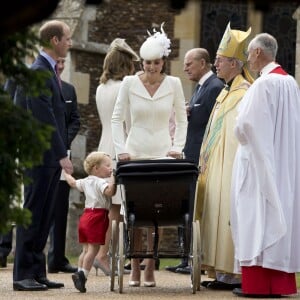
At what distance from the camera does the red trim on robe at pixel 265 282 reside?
9.16 meters

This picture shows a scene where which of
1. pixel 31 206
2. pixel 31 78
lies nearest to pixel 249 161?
pixel 31 206

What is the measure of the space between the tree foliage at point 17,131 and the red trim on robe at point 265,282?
4.88 metres

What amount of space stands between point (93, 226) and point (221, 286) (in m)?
1.25

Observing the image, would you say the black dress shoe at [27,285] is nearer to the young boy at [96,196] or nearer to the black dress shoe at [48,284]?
the black dress shoe at [48,284]

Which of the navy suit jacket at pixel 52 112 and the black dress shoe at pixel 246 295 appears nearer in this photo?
the navy suit jacket at pixel 52 112

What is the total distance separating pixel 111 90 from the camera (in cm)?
1173

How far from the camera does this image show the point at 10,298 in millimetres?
8570

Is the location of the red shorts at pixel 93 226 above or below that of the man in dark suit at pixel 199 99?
below

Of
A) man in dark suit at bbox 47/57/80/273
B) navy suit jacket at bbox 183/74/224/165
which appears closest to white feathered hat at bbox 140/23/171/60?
navy suit jacket at bbox 183/74/224/165

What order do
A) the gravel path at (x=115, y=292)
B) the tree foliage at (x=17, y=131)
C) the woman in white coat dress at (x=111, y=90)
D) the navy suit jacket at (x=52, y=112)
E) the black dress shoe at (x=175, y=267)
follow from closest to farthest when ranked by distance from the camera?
the tree foliage at (x=17, y=131)
the gravel path at (x=115, y=292)
the navy suit jacket at (x=52, y=112)
the woman in white coat dress at (x=111, y=90)
the black dress shoe at (x=175, y=267)

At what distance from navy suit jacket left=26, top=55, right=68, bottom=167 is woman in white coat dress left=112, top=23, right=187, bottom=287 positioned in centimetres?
69

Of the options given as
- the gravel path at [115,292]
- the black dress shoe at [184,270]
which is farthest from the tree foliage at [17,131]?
the black dress shoe at [184,270]

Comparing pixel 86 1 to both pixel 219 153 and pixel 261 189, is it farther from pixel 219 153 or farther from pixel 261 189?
pixel 219 153

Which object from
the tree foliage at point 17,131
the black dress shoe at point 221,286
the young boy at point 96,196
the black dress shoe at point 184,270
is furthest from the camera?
the black dress shoe at point 184,270
